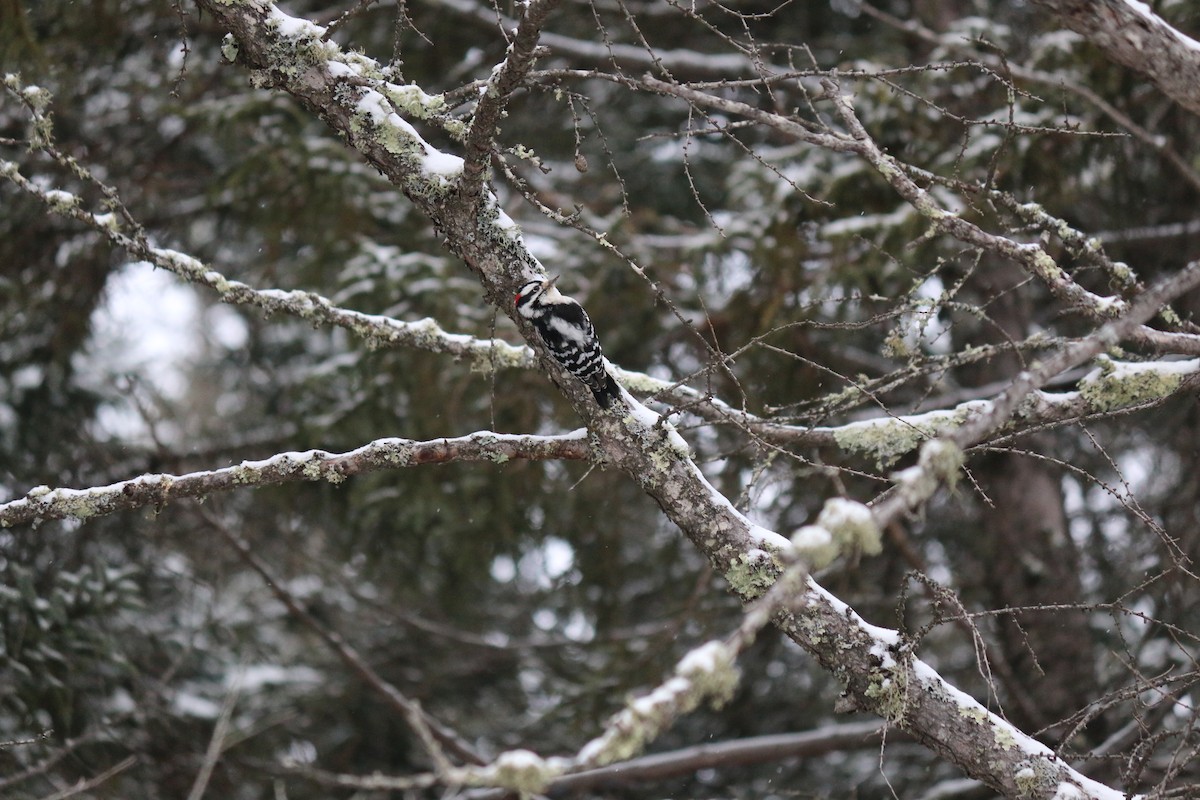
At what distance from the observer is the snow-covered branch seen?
9.07 feet

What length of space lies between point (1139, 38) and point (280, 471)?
2654 millimetres

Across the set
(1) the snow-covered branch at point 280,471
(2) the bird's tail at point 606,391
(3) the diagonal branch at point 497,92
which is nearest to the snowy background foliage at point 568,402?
(2) the bird's tail at point 606,391

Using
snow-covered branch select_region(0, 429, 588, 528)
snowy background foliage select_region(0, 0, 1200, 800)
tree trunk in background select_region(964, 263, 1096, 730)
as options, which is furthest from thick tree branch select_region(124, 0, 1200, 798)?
tree trunk in background select_region(964, 263, 1096, 730)

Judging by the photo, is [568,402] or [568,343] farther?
[568,402]

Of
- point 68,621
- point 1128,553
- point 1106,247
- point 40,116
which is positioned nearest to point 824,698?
point 1128,553

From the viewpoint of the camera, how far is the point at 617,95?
25.2 ft

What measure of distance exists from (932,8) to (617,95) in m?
2.32

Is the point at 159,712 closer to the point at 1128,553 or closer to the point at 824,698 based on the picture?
the point at 824,698

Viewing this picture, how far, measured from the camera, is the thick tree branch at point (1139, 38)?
9.07 ft

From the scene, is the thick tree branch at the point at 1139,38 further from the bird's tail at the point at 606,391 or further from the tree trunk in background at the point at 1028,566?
the tree trunk in background at the point at 1028,566

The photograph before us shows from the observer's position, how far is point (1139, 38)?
2795mm

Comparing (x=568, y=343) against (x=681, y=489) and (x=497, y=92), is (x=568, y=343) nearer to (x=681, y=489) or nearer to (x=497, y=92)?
(x=681, y=489)

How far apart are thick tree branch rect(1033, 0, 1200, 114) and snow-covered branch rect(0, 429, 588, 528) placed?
179cm

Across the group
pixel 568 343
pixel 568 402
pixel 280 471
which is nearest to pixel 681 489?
Answer: pixel 568 343
